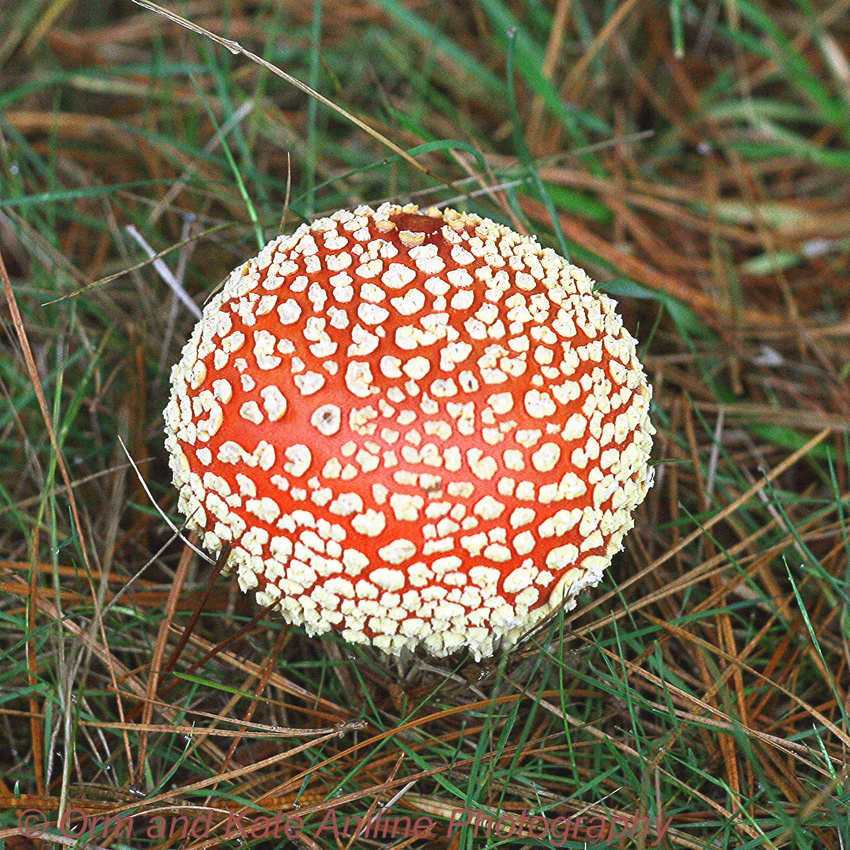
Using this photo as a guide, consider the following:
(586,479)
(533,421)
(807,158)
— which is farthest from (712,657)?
(807,158)

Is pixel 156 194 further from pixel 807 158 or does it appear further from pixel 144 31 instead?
pixel 807 158

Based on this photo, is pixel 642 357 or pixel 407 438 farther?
pixel 642 357

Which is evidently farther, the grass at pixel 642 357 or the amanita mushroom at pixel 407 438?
the grass at pixel 642 357

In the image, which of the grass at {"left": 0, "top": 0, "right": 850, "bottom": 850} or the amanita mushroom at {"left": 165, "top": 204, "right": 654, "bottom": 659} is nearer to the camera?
the amanita mushroom at {"left": 165, "top": 204, "right": 654, "bottom": 659}
